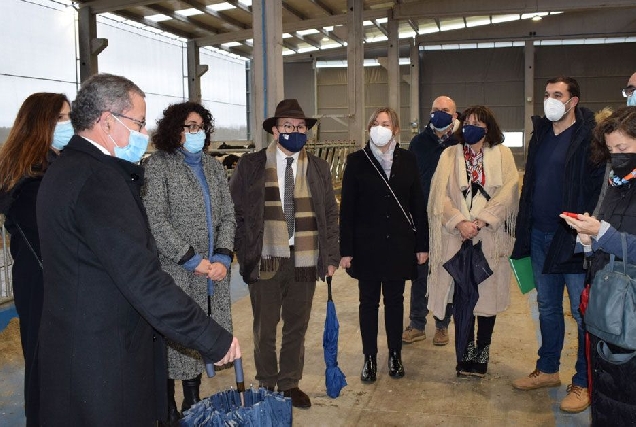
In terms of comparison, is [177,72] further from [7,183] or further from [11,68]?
[7,183]

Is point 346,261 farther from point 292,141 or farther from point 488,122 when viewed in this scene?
point 488,122

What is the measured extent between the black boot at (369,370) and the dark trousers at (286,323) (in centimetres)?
50

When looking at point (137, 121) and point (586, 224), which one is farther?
point (586, 224)

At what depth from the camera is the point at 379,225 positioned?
11.8 ft

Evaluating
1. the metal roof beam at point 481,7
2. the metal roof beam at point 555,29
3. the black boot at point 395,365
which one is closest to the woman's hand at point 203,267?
the black boot at point 395,365

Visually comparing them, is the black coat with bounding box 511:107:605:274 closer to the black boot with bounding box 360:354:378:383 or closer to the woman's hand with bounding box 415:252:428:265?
the woman's hand with bounding box 415:252:428:265

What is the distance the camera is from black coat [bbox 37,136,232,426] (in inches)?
64.7

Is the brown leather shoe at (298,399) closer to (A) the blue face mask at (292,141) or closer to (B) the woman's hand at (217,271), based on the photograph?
(B) the woman's hand at (217,271)

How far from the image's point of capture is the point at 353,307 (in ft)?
17.6

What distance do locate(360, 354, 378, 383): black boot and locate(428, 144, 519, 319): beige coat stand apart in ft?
1.52

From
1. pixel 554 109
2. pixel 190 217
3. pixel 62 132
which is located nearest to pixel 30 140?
pixel 62 132

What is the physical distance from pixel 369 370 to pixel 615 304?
171 centimetres

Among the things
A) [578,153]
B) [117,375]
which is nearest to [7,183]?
[117,375]

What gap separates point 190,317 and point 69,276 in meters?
0.32
